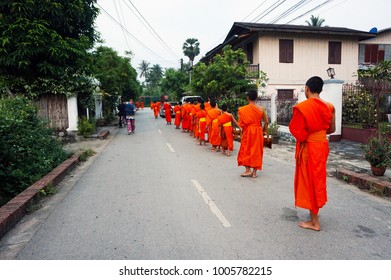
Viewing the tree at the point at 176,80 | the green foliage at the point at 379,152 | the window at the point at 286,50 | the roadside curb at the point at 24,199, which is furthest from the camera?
the tree at the point at 176,80

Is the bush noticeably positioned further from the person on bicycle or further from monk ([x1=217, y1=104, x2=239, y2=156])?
the person on bicycle

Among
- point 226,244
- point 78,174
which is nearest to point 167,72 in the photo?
point 78,174

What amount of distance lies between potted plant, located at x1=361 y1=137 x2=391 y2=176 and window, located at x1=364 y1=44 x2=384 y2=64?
827 inches

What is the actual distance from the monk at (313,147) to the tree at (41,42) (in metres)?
10.6

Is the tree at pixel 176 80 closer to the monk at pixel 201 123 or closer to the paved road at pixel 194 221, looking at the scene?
the monk at pixel 201 123

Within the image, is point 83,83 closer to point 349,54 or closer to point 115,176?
point 115,176

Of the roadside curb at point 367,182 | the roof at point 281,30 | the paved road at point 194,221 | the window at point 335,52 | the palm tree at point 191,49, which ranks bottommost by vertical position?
the paved road at point 194,221

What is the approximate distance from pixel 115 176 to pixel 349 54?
2165 cm

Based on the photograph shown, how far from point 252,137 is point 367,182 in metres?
2.37

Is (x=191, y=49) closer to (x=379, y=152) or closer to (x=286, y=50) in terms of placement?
(x=286, y=50)

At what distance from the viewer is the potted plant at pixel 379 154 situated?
661 cm

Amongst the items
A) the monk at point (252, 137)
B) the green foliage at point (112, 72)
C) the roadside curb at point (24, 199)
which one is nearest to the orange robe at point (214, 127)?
the monk at point (252, 137)

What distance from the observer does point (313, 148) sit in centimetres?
428
